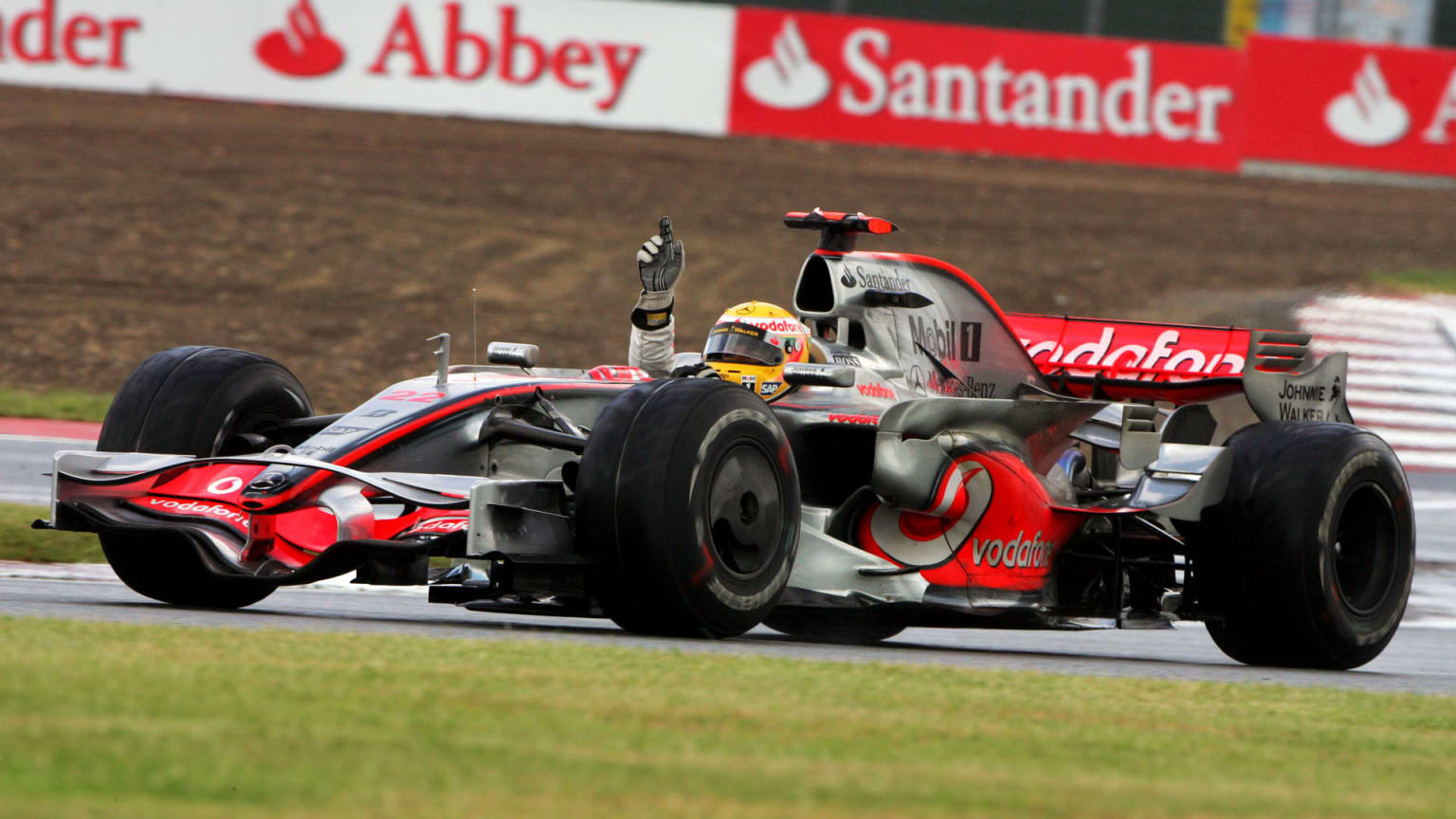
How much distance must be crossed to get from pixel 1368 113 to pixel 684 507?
24467mm

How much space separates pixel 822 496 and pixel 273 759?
465 cm

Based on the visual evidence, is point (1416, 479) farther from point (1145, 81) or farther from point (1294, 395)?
point (1145, 81)

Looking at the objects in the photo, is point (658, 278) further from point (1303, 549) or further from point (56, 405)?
point (56, 405)

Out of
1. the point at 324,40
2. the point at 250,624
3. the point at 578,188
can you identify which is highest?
the point at 324,40

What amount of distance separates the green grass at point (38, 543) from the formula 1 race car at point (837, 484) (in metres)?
2.07

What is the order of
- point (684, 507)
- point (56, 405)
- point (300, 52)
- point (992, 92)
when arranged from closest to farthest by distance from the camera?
point (684, 507) → point (56, 405) → point (300, 52) → point (992, 92)

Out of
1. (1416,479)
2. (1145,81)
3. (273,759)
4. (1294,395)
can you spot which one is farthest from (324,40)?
(273,759)

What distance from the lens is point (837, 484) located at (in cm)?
925

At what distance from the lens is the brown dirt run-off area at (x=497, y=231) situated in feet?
68.7

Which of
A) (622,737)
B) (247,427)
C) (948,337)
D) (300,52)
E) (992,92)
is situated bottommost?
(622,737)

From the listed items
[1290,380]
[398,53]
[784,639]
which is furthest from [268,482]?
[398,53]

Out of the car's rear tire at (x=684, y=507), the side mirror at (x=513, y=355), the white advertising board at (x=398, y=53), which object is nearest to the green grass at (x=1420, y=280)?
the white advertising board at (x=398, y=53)

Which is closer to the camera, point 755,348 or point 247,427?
point 755,348

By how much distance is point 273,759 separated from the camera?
4.83 metres
